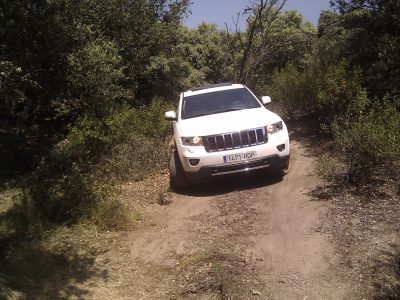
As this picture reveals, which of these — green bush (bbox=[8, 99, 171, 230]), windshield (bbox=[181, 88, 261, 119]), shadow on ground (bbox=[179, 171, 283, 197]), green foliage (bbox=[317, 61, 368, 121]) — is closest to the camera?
green bush (bbox=[8, 99, 171, 230])

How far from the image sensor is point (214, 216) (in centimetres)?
580

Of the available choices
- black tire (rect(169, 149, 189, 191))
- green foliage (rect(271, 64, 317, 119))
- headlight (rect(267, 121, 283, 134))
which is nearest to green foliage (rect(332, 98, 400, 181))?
headlight (rect(267, 121, 283, 134))

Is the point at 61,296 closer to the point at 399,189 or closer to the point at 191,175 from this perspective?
the point at 191,175

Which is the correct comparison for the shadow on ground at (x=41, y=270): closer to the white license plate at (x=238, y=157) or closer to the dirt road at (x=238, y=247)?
the dirt road at (x=238, y=247)

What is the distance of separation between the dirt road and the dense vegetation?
838 mm

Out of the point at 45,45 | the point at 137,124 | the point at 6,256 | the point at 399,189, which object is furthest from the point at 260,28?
the point at 6,256

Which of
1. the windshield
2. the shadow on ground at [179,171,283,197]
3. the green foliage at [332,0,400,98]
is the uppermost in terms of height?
the green foliage at [332,0,400,98]

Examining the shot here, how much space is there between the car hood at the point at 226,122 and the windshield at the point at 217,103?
0.85 feet

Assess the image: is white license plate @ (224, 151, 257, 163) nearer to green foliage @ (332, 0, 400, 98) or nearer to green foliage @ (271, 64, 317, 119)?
green foliage @ (332, 0, 400, 98)

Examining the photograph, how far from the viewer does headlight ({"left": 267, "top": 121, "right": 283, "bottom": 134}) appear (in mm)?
6650

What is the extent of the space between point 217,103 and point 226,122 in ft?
3.57

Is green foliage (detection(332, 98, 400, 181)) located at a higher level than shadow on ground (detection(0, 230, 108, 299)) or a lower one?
higher

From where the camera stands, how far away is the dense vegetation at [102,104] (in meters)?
5.95

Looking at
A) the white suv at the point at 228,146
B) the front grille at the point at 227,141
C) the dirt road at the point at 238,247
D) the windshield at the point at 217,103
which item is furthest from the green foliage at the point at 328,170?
the windshield at the point at 217,103
